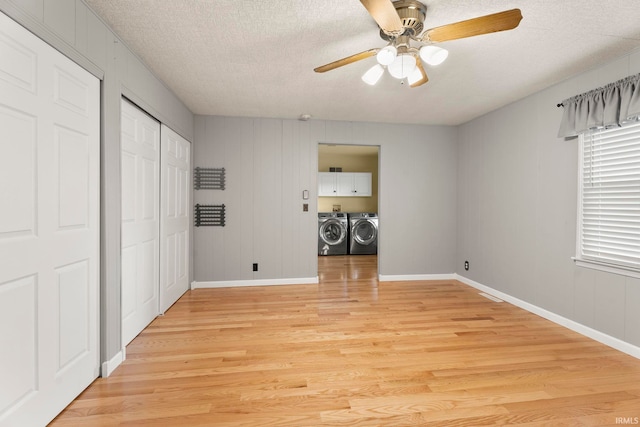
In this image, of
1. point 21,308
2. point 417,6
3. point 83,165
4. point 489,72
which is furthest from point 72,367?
point 489,72

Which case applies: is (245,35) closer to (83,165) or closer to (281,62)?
(281,62)

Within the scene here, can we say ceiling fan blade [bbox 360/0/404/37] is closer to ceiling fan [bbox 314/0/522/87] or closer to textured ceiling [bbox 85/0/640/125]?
ceiling fan [bbox 314/0/522/87]

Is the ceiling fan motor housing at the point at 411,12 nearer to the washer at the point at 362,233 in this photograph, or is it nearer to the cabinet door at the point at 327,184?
the washer at the point at 362,233

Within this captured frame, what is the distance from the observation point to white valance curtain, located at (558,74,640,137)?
7.11 ft

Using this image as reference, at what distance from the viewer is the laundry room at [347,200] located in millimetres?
6551

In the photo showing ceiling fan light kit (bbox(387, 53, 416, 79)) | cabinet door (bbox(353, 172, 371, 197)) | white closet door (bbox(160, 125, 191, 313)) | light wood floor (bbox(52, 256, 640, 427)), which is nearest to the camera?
light wood floor (bbox(52, 256, 640, 427))

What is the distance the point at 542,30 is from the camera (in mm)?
1946

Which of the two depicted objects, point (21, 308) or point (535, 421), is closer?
point (21, 308)

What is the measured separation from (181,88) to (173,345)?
2390mm

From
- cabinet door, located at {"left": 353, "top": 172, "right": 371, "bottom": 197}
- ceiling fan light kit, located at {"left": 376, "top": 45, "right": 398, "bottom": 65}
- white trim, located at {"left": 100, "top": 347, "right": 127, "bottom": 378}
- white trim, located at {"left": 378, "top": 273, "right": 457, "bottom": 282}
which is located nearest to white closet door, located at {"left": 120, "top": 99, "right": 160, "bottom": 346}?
white trim, located at {"left": 100, "top": 347, "right": 127, "bottom": 378}

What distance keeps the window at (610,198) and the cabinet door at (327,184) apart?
4887 millimetres

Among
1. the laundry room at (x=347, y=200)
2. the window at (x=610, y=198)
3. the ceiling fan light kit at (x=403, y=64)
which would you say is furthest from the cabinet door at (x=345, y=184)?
the ceiling fan light kit at (x=403, y=64)

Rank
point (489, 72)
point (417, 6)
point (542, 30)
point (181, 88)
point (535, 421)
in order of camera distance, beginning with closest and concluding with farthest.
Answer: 1. point (535, 421)
2. point (417, 6)
3. point (542, 30)
4. point (489, 72)
5. point (181, 88)

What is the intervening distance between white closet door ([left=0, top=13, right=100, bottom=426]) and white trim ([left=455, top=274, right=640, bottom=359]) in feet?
12.1
